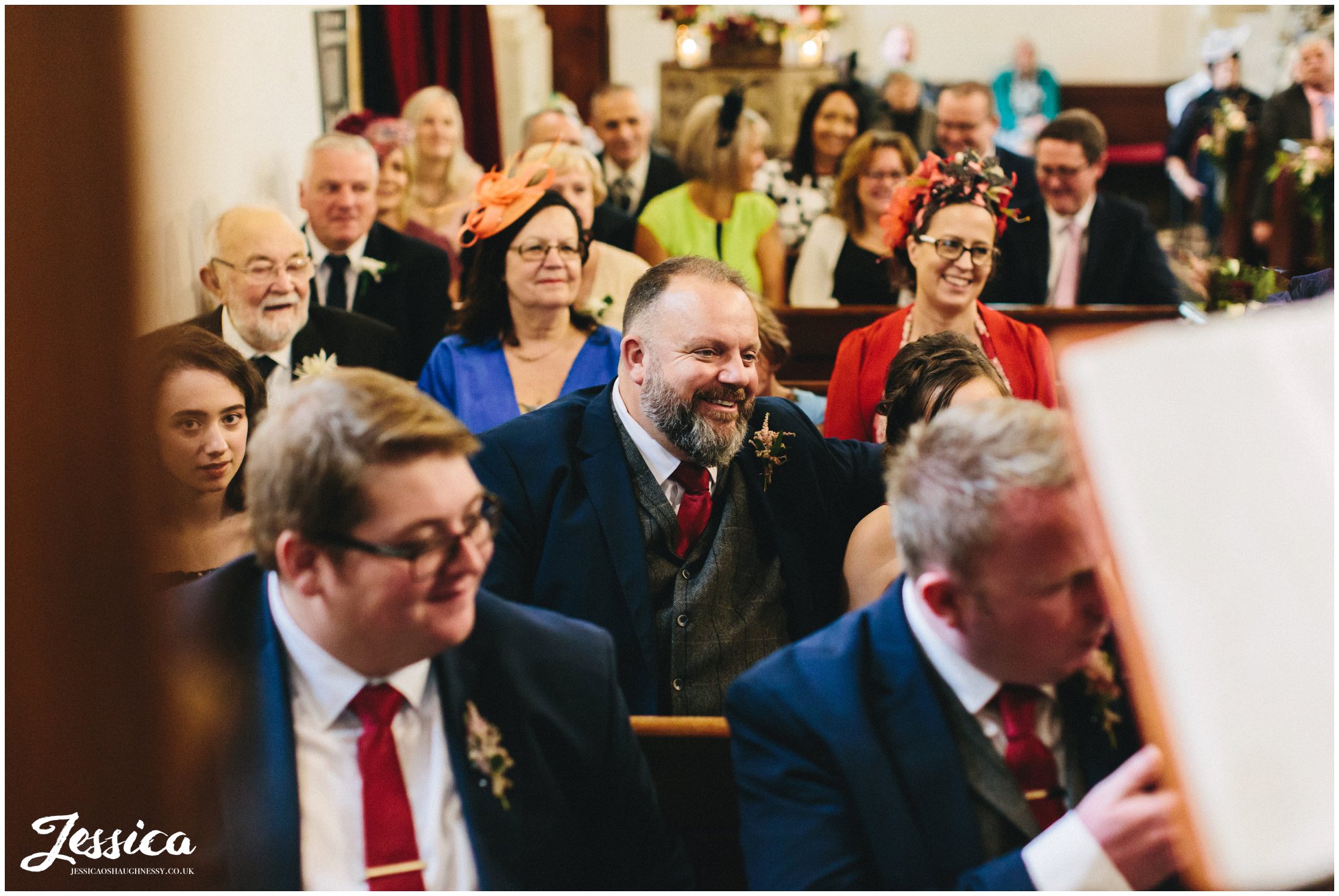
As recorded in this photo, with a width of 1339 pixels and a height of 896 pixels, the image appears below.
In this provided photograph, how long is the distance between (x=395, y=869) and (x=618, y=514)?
1108 millimetres

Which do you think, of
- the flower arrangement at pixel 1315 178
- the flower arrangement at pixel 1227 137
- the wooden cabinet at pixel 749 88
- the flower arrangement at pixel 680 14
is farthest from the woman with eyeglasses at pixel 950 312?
the flower arrangement at pixel 680 14

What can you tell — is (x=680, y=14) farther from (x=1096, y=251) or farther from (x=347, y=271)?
(x=347, y=271)

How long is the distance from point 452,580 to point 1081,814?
78 centimetres

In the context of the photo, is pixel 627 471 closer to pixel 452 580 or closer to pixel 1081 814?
pixel 452 580

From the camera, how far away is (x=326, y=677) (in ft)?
5.21

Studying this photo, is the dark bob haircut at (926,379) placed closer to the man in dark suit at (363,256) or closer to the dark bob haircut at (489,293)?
the dark bob haircut at (489,293)

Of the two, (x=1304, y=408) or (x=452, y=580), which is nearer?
(x=1304, y=408)

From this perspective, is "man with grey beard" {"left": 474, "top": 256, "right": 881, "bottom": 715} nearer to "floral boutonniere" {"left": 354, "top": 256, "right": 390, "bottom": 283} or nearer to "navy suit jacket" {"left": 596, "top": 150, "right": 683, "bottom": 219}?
"floral boutonniere" {"left": 354, "top": 256, "right": 390, "bottom": 283}

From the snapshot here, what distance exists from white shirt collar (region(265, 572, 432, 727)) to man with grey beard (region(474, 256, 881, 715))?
0.83 metres

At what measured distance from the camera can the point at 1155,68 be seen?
1476cm

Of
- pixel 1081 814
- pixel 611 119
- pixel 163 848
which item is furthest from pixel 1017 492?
pixel 611 119

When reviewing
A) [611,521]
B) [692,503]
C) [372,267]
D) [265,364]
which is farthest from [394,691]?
[372,267]

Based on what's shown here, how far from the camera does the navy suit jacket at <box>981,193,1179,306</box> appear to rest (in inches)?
208

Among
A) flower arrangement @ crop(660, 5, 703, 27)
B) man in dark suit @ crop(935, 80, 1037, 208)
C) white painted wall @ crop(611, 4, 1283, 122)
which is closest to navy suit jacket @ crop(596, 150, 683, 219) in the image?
man in dark suit @ crop(935, 80, 1037, 208)
